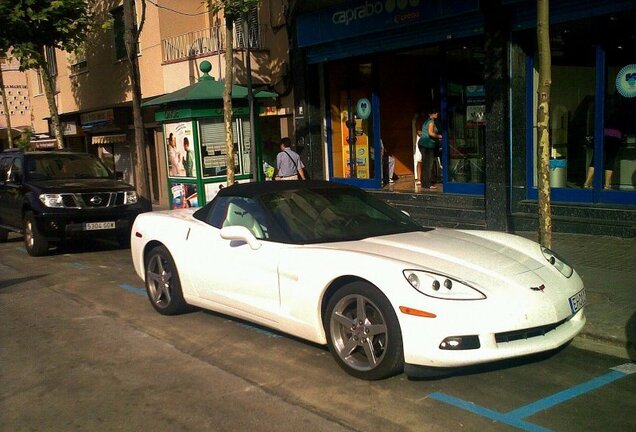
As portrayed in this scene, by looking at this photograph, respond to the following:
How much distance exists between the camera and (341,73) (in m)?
14.6

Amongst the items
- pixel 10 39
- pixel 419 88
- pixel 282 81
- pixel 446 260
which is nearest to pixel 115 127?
pixel 10 39

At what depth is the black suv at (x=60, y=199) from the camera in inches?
431

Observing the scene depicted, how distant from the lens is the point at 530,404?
4180mm

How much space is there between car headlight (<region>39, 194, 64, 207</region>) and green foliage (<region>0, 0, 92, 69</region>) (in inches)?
275

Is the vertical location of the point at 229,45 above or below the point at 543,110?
above

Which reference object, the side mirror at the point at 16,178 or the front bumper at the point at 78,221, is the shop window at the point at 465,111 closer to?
the front bumper at the point at 78,221

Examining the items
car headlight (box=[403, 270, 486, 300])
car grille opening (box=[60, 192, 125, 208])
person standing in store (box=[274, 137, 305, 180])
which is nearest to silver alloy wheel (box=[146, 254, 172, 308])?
car headlight (box=[403, 270, 486, 300])

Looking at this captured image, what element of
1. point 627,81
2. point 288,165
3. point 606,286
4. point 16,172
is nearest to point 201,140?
point 288,165

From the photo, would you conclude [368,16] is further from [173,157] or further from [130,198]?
[130,198]

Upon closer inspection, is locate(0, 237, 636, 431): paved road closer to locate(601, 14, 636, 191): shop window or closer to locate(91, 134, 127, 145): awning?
locate(601, 14, 636, 191): shop window

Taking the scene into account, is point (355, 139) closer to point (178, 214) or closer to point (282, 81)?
point (282, 81)

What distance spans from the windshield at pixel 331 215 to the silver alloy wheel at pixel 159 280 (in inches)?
62.3

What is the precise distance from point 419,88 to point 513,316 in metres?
11.3

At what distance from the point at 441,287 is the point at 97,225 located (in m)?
8.31
